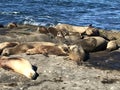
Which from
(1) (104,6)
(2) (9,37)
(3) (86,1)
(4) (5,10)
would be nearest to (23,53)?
(2) (9,37)

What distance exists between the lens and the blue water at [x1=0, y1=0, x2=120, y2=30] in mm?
22453

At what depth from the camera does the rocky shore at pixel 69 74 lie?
9172mm

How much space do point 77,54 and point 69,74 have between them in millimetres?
1176

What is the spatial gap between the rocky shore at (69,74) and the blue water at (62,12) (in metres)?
9.88

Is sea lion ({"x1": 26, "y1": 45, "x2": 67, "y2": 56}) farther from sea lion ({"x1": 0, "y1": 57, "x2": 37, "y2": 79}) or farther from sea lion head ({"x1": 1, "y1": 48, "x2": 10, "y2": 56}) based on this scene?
sea lion ({"x1": 0, "y1": 57, "x2": 37, "y2": 79})

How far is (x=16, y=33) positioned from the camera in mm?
13164

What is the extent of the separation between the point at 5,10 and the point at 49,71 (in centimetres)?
1675

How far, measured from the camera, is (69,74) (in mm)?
9891

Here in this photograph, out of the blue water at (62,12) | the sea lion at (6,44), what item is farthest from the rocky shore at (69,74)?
the blue water at (62,12)

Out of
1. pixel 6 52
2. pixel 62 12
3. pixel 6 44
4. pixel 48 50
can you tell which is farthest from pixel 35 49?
pixel 62 12

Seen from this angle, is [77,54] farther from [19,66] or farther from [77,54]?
[19,66]

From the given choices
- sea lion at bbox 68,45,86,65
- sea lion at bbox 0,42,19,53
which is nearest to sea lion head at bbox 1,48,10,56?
sea lion at bbox 0,42,19,53

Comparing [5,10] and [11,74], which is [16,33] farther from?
[5,10]

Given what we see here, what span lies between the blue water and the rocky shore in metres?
9.88
